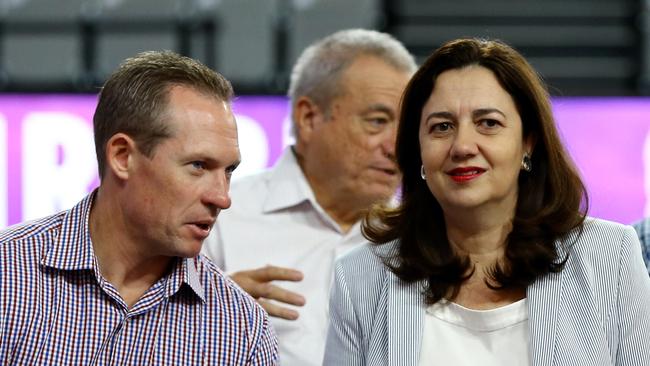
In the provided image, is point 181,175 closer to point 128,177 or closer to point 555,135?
point 128,177

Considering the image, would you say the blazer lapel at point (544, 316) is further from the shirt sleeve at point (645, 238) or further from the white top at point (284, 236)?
the white top at point (284, 236)

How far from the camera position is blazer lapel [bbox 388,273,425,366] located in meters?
2.80

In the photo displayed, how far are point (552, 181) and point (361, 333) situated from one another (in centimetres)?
57

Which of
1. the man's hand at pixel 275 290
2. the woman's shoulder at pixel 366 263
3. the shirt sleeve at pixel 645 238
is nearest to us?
the woman's shoulder at pixel 366 263

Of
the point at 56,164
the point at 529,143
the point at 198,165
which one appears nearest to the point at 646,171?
the point at 56,164

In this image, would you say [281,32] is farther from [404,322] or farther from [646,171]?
[404,322]

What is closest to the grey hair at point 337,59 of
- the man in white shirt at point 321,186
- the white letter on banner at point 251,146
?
the man in white shirt at point 321,186

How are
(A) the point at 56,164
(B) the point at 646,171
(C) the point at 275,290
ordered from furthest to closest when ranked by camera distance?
(A) the point at 56,164 < (B) the point at 646,171 < (C) the point at 275,290

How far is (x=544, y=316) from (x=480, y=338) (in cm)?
15

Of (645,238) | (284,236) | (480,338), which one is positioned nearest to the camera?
(480,338)

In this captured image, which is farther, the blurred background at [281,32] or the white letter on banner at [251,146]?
the blurred background at [281,32]

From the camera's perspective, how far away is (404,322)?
284cm

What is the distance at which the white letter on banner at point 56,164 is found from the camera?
566 centimetres

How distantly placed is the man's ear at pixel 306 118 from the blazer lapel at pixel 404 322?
101 centimetres
